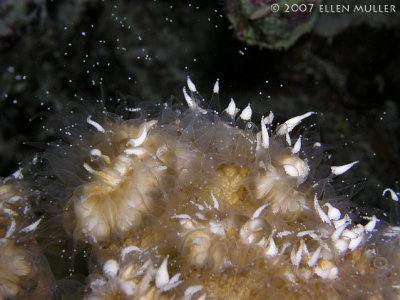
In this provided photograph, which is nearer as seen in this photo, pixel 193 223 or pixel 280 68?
pixel 193 223

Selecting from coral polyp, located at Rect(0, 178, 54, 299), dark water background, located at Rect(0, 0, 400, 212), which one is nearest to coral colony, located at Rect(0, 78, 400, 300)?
coral polyp, located at Rect(0, 178, 54, 299)

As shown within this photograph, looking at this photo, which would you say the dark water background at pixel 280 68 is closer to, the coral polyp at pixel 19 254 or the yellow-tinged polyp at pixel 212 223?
the coral polyp at pixel 19 254

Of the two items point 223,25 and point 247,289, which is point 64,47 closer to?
point 223,25

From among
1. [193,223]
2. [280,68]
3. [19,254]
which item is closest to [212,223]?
[193,223]

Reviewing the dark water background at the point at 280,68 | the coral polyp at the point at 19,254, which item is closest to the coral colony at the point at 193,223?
the coral polyp at the point at 19,254

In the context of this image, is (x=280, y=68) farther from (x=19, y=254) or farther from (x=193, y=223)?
(x=19, y=254)

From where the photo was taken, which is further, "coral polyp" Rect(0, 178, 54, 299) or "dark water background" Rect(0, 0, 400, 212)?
"dark water background" Rect(0, 0, 400, 212)

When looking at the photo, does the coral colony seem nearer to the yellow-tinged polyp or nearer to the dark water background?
the yellow-tinged polyp

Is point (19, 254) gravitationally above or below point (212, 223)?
below
